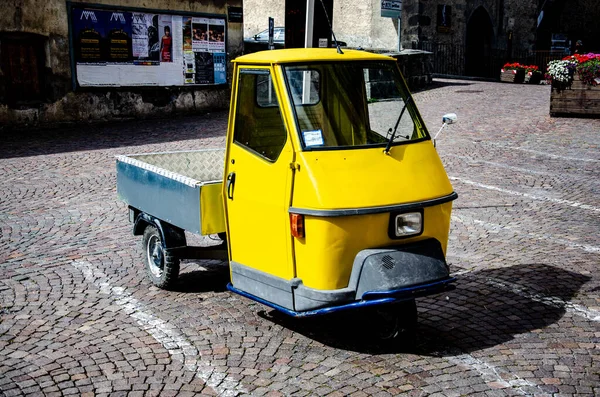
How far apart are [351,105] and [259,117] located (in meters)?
0.75

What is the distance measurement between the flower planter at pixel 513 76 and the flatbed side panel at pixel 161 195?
22.0 m

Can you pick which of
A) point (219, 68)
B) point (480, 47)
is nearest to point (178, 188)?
point (219, 68)

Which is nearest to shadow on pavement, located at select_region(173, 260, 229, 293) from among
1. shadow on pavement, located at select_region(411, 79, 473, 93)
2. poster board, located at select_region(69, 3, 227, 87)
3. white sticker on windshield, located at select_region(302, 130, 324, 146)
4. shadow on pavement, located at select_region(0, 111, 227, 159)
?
white sticker on windshield, located at select_region(302, 130, 324, 146)

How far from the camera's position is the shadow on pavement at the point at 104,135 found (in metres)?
14.7

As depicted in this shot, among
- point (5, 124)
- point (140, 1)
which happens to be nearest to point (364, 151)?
point (5, 124)

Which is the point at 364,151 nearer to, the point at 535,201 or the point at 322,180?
the point at 322,180

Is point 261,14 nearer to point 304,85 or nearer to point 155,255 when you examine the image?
point 155,255

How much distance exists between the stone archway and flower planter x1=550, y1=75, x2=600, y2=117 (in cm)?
1603

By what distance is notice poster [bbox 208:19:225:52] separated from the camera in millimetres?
20375

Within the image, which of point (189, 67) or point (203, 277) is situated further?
point (189, 67)

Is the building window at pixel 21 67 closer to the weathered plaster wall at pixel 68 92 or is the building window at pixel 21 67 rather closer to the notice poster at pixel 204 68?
the weathered plaster wall at pixel 68 92

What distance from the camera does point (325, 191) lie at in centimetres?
517

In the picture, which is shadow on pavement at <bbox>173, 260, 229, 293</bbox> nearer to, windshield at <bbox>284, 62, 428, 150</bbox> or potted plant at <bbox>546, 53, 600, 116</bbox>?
windshield at <bbox>284, 62, 428, 150</bbox>

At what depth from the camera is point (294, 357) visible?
5.43m
